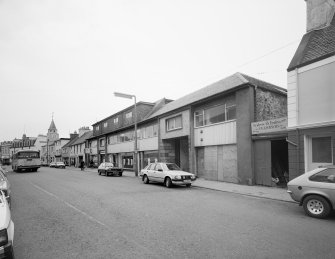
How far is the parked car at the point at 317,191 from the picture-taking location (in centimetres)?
658

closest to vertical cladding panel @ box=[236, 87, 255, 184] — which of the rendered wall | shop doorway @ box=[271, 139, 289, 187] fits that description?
shop doorway @ box=[271, 139, 289, 187]

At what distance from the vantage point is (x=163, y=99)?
1225 inches

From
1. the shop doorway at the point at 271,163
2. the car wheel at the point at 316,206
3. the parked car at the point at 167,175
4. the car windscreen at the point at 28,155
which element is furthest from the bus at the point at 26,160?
the car wheel at the point at 316,206

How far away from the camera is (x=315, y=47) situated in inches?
459

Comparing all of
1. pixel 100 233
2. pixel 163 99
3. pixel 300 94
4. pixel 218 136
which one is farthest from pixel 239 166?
pixel 163 99

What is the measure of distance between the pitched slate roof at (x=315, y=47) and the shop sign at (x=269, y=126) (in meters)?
2.81

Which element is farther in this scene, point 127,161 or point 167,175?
point 127,161

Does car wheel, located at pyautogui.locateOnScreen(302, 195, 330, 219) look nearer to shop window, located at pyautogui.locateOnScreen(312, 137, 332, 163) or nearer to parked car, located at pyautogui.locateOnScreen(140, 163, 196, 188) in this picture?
shop window, located at pyautogui.locateOnScreen(312, 137, 332, 163)

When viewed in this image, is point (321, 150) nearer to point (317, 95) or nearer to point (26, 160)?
point (317, 95)

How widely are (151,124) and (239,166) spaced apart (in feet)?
44.9

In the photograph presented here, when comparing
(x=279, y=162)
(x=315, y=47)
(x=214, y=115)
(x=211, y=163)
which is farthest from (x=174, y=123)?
(x=315, y=47)

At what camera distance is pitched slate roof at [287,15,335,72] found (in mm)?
10948

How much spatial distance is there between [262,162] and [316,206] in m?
Answer: 6.88

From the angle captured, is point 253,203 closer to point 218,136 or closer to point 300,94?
point 300,94
